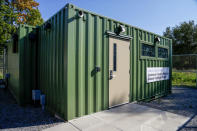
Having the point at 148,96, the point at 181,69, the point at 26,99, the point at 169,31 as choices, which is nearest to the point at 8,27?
the point at 26,99

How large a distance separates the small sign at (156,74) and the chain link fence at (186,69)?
3.72 meters

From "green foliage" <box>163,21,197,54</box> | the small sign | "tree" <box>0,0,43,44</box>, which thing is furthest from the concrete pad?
"green foliage" <box>163,21,197,54</box>

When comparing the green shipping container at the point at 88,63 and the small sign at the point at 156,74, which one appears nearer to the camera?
the green shipping container at the point at 88,63

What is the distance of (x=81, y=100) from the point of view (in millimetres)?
2938

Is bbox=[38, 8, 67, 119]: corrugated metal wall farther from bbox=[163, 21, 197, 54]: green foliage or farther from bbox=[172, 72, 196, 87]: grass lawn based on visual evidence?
bbox=[163, 21, 197, 54]: green foliage

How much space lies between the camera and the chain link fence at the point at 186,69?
8.31m

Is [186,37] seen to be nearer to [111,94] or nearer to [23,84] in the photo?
[111,94]

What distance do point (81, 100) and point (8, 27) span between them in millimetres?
11604

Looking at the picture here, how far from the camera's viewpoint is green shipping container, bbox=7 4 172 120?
9.24 feet

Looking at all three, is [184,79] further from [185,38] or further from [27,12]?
[27,12]

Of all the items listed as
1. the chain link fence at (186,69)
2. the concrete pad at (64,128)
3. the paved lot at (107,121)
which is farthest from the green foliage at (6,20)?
the chain link fence at (186,69)

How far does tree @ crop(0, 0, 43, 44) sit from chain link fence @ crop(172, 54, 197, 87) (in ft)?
44.0

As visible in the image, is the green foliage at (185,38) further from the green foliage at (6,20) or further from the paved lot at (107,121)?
the green foliage at (6,20)

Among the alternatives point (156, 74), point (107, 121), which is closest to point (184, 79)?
point (156, 74)
